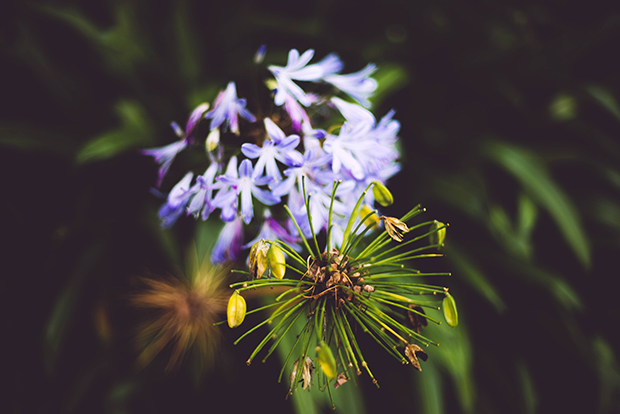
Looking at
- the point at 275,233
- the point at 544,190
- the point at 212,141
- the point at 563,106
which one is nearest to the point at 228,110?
the point at 212,141

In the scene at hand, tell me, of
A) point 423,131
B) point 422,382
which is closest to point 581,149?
point 423,131

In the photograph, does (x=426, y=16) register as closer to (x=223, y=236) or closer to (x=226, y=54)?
(x=226, y=54)

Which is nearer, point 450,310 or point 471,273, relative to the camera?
point 450,310

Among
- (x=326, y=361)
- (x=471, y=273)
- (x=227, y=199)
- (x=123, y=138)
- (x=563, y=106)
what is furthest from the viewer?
(x=563, y=106)

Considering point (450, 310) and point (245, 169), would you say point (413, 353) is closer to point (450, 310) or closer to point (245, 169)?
point (450, 310)

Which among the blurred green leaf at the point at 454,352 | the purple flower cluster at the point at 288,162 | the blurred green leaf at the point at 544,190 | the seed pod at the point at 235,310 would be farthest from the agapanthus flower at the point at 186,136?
the blurred green leaf at the point at 544,190

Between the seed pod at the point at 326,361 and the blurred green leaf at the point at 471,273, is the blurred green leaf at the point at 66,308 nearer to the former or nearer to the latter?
the seed pod at the point at 326,361

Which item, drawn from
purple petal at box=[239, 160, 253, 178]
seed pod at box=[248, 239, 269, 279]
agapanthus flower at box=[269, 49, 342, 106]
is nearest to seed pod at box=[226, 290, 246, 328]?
seed pod at box=[248, 239, 269, 279]
